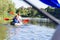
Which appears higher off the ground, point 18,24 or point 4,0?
point 4,0

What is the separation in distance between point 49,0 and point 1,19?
12.4 m

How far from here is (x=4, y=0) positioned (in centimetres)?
1555

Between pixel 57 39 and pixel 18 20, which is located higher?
pixel 57 39

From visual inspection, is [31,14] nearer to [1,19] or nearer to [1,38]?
[1,19]

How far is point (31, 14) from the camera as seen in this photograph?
3186cm

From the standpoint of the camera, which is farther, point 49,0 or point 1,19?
point 1,19

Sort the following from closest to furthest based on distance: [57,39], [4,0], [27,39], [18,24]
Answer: [57,39], [27,39], [18,24], [4,0]

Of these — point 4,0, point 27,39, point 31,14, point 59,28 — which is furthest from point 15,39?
point 31,14

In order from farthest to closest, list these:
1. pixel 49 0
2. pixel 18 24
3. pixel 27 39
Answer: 1. pixel 18 24
2. pixel 27 39
3. pixel 49 0

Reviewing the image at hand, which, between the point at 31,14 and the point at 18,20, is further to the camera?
the point at 31,14

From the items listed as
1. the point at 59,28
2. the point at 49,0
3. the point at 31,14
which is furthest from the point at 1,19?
Result: the point at 31,14

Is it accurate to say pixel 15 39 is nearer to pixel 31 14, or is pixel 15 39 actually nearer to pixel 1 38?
pixel 1 38

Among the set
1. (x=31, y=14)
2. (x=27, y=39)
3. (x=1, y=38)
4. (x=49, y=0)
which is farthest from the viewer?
(x=31, y=14)

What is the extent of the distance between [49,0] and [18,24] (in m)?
12.2
